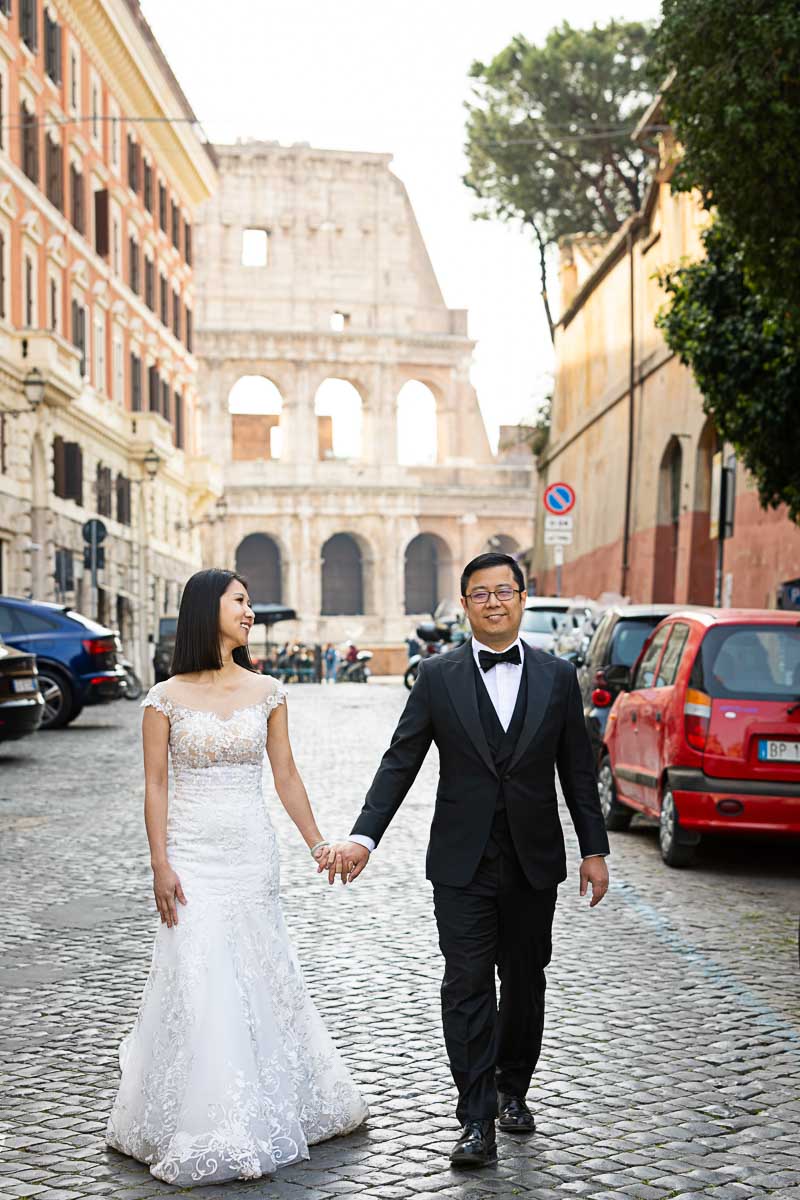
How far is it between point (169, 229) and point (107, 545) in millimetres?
13737

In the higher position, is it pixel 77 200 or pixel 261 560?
pixel 77 200

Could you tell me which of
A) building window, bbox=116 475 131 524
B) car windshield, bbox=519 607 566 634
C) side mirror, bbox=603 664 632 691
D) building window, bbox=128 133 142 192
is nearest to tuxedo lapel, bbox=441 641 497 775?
side mirror, bbox=603 664 632 691

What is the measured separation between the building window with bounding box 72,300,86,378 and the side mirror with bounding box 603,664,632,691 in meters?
27.6

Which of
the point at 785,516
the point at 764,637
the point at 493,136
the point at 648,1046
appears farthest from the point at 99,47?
the point at 648,1046

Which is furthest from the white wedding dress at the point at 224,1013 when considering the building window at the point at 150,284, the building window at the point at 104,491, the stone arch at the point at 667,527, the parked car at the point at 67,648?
the building window at the point at 150,284

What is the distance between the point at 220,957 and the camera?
4.66 m

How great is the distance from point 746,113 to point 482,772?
899 centimetres

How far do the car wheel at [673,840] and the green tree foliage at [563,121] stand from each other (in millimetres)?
32546

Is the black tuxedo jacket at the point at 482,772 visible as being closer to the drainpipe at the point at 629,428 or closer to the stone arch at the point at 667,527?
the stone arch at the point at 667,527

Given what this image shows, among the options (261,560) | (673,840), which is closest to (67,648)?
(673,840)

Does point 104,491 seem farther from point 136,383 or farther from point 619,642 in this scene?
point 619,642

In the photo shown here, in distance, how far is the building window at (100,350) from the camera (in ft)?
134

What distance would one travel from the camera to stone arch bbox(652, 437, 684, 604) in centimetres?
3131

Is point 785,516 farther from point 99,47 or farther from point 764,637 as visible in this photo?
point 99,47
